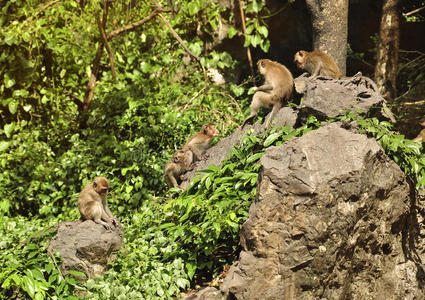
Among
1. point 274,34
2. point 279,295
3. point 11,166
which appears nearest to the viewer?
point 279,295

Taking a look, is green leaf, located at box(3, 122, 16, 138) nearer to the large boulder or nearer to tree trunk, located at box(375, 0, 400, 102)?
the large boulder

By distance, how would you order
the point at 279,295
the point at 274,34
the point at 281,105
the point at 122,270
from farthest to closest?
the point at 274,34, the point at 281,105, the point at 122,270, the point at 279,295

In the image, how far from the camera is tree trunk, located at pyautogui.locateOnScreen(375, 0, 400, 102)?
31.2 feet

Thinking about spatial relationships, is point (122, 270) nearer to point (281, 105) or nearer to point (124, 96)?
point (281, 105)

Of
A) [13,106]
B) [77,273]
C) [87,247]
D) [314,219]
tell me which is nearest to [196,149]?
[87,247]

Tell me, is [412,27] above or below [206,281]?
above

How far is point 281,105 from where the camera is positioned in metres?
7.27

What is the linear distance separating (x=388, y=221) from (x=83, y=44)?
22.9ft

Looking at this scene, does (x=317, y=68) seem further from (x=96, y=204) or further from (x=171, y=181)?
(x=96, y=204)

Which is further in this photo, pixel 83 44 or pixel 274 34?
pixel 274 34

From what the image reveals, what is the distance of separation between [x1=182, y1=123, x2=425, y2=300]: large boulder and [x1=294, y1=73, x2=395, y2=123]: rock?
80 cm

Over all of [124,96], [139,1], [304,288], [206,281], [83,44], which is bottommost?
[206,281]

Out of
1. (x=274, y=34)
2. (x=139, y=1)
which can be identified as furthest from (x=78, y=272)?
(x=274, y=34)

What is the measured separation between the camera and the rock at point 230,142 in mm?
6977
